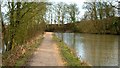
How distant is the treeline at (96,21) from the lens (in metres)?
37.2

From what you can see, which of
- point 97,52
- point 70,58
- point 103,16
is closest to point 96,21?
point 103,16

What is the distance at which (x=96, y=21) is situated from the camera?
38.7 m

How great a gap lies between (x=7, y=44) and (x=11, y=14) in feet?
4.70

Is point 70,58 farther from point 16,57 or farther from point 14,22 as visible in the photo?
point 14,22

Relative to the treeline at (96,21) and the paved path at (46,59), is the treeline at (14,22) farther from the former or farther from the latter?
the treeline at (96,21)

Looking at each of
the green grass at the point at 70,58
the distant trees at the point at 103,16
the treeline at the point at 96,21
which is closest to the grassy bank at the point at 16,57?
the green grass at the point at 70,58

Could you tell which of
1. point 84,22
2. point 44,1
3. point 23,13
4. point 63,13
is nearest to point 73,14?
point 63,13

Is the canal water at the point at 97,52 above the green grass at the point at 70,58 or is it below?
below

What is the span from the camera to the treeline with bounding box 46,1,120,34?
3722 cm

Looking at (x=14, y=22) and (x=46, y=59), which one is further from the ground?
(x=14, y=22)

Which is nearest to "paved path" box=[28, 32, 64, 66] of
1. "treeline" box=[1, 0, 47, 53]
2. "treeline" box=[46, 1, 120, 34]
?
"treeline" box=[1, 0, 47, 53]

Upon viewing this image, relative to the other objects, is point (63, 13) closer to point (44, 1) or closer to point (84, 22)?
point (84, 22)

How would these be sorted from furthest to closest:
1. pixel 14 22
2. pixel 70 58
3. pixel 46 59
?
pixel 70 58 → pixel 46 59 → pixel 14 22

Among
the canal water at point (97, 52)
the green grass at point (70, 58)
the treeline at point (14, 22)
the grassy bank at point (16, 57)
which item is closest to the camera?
the grassy bank at point (16, 57)
